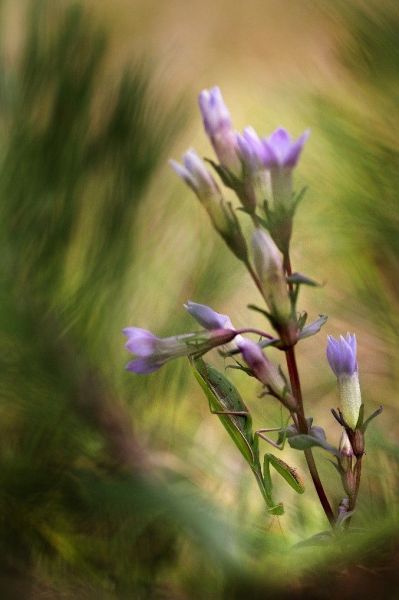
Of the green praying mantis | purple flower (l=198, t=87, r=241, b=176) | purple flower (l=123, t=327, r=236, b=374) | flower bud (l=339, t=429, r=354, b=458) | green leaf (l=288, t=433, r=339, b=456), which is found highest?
purple flower (l=198, t=87, r=241, b=176)

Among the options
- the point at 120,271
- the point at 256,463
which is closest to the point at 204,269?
the point at 120,271

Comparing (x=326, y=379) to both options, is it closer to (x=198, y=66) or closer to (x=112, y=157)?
(x=112, y=157)

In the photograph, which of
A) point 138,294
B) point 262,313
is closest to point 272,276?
point 262,313

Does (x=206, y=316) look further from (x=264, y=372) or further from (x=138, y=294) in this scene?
(x=138, y=294)

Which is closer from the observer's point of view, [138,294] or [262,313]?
[262,313]

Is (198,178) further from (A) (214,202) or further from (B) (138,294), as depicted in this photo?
(B) (138,294)
